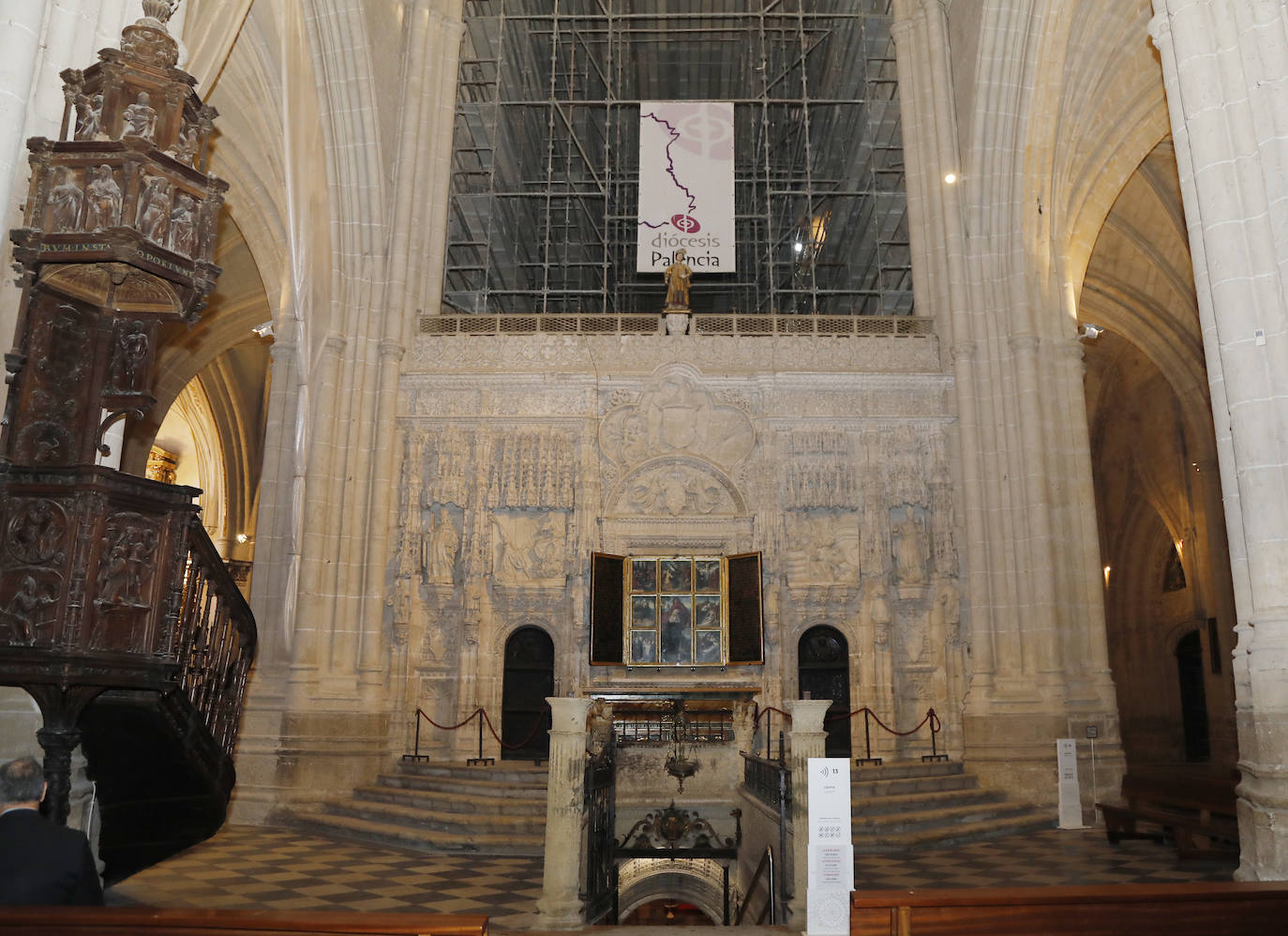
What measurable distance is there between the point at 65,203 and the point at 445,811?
24.3 ft

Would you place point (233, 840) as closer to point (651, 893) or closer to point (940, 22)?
point (651, 893)

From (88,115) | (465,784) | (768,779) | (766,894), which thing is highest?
(88,115)

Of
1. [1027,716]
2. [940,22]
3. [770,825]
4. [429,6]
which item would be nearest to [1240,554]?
[770,825]

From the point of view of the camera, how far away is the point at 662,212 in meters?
15.1

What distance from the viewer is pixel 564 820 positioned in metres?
6.52

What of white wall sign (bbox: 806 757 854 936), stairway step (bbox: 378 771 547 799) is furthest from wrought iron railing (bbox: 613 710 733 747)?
white wall sign (bbox: 806 757 854 936)

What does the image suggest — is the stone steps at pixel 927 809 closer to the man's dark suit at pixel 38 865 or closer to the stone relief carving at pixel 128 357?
the man's dark suit at pixel 38 865

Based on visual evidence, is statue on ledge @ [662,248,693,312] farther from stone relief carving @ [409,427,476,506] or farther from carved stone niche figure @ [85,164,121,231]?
carved stone niche figure @ [85,164,121,231]

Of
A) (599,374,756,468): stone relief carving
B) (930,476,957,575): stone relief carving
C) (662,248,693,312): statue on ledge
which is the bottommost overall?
(930,476,957,575): stone relief carving

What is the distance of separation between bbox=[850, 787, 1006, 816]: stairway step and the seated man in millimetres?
7898

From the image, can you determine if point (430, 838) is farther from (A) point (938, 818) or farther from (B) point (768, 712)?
(A) point (938, 818)

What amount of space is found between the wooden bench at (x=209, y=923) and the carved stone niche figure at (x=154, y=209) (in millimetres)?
3310

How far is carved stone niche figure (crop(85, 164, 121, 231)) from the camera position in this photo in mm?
5012

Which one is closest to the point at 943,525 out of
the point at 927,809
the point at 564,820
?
the point at 927,809
